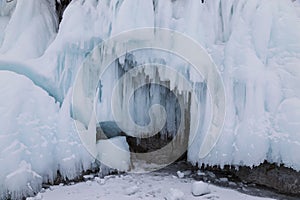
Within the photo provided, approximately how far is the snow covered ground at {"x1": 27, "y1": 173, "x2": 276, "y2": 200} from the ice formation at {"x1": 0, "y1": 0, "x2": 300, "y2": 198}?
7.8 inches

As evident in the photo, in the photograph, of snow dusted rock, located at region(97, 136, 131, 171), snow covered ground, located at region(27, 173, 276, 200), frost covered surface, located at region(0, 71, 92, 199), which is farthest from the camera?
snow dusted rock, located at region(97, 136, 131, 171)

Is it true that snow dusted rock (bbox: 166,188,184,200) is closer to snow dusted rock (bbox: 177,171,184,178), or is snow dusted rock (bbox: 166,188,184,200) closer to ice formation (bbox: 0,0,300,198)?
snow dusted rock (bbox: 177,171,184,178)

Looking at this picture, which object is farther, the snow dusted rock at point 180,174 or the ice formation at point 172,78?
the snow dusted rock at point 180,174

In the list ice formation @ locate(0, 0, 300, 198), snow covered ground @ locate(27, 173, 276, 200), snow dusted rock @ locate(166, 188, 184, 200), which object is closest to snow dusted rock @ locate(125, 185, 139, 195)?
snow covered ground @ locate(27, 173, 276, 200)

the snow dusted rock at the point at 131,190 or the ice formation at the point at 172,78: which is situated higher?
the ice formation at the point at 172,78

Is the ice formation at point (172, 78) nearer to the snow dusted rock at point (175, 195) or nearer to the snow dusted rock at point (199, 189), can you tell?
the snow dusted rock at point (199, 189)

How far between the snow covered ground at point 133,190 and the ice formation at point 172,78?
0.20m

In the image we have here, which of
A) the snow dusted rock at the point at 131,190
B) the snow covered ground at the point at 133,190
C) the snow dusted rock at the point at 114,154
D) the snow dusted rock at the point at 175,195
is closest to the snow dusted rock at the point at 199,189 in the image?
the snow covered ground at the point at 133,190

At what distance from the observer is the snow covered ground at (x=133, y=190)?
3.53m

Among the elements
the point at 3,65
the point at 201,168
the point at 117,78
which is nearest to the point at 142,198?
the point at 201,168

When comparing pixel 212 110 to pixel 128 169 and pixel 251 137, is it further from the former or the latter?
pixel 128 169

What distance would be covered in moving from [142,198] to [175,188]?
0.42 m

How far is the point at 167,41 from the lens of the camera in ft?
12.9

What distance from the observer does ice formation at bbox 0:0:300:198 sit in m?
3.54
